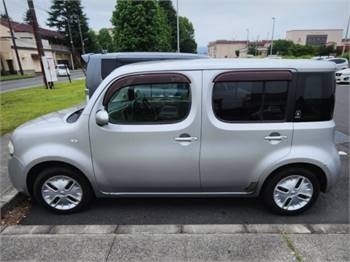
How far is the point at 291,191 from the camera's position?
2.91m

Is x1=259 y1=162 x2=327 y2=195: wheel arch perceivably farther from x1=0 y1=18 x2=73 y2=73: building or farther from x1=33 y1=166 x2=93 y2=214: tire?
x1=0 y1=18 x2=73 y2=73: building

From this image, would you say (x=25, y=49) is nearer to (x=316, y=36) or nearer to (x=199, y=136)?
(x=199, y=136)

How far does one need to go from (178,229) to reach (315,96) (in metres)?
2.01

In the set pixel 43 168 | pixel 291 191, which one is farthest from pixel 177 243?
pixel 43 168

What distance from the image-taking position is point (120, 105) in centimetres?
288

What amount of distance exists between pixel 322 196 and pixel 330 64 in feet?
5.83

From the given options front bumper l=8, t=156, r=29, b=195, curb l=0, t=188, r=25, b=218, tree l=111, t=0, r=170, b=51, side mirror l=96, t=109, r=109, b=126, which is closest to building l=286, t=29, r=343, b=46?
tree l=111, t=0, r=170, b=51

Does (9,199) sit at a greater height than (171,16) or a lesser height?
lesser

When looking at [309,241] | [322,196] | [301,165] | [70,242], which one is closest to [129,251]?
[70,242]

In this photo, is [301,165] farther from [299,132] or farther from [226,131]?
[226,131]

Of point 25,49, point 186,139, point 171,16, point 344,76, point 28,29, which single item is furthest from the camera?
point 171,16

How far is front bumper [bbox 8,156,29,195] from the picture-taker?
2949 mm

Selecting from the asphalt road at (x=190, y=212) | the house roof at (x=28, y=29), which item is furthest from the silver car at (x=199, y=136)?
the house roof at (x=28, y=29)

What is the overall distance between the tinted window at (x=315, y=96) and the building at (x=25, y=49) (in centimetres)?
3001
